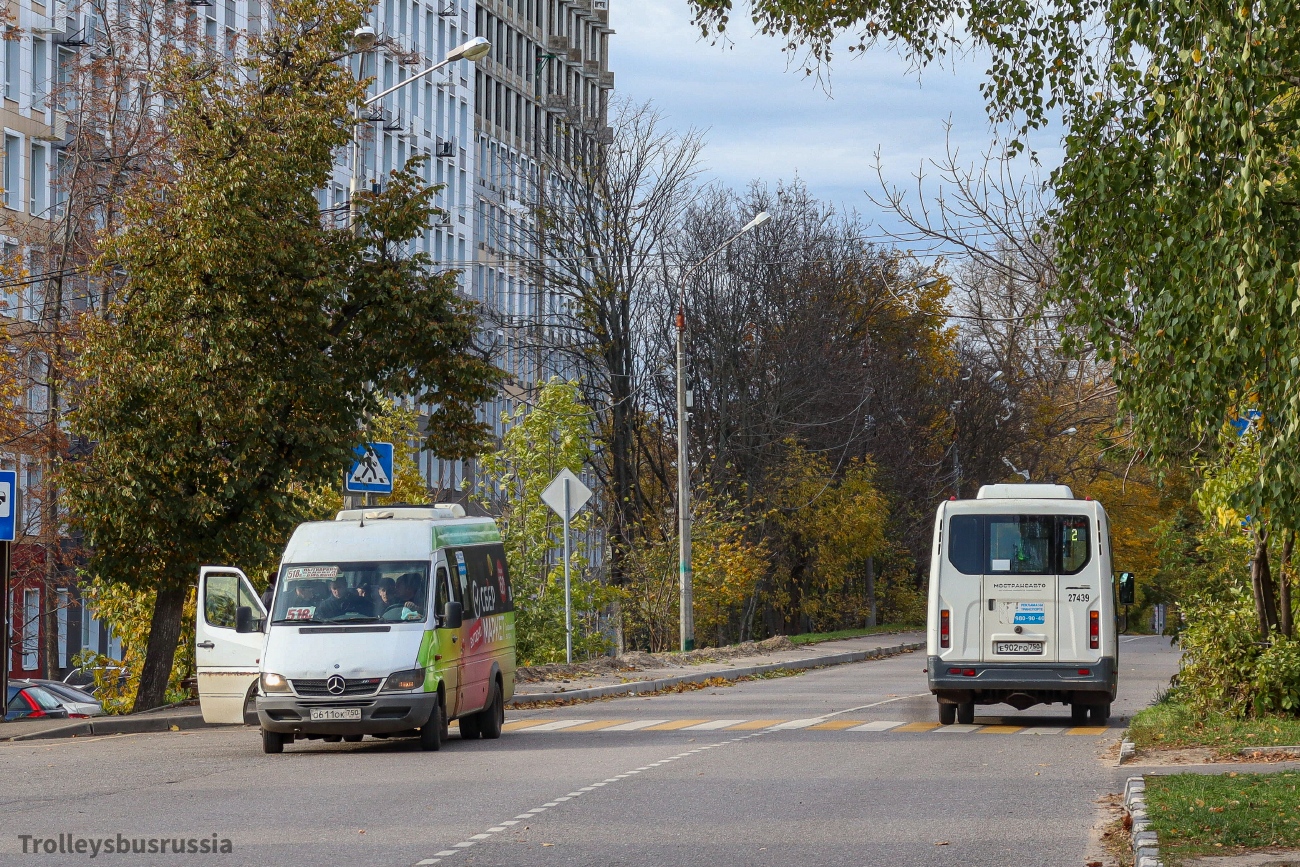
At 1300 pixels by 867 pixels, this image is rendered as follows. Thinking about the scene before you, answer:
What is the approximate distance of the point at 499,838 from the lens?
11.6 meters

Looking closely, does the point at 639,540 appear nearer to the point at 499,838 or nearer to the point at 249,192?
the point at 249,192

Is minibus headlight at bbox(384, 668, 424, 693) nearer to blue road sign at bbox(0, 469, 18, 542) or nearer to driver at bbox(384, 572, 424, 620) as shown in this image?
driver at bbox(384, 572, 424, 620)

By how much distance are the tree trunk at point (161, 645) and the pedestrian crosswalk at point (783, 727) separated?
5.39m

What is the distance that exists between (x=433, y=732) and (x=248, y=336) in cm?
711

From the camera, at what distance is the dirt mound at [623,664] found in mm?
29500

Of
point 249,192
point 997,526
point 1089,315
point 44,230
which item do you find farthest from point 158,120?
point 1089,315

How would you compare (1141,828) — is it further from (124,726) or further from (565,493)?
(565,493)

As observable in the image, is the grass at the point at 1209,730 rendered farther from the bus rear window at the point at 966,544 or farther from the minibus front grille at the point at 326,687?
the minibus front grille at the point at 326,687

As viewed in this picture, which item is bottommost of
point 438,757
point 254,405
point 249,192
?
point 438,757

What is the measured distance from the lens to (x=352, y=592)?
1875 cm

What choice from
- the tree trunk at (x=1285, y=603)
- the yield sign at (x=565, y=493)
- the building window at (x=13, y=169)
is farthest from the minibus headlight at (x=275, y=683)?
the building window at (x=13, y=169)

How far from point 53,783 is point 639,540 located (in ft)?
97.7

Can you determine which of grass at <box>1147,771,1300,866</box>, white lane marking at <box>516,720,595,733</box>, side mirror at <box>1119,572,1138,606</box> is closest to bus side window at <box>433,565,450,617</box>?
white lane marking at <box>516,720,595,733</box>

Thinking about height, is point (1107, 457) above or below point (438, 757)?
above
